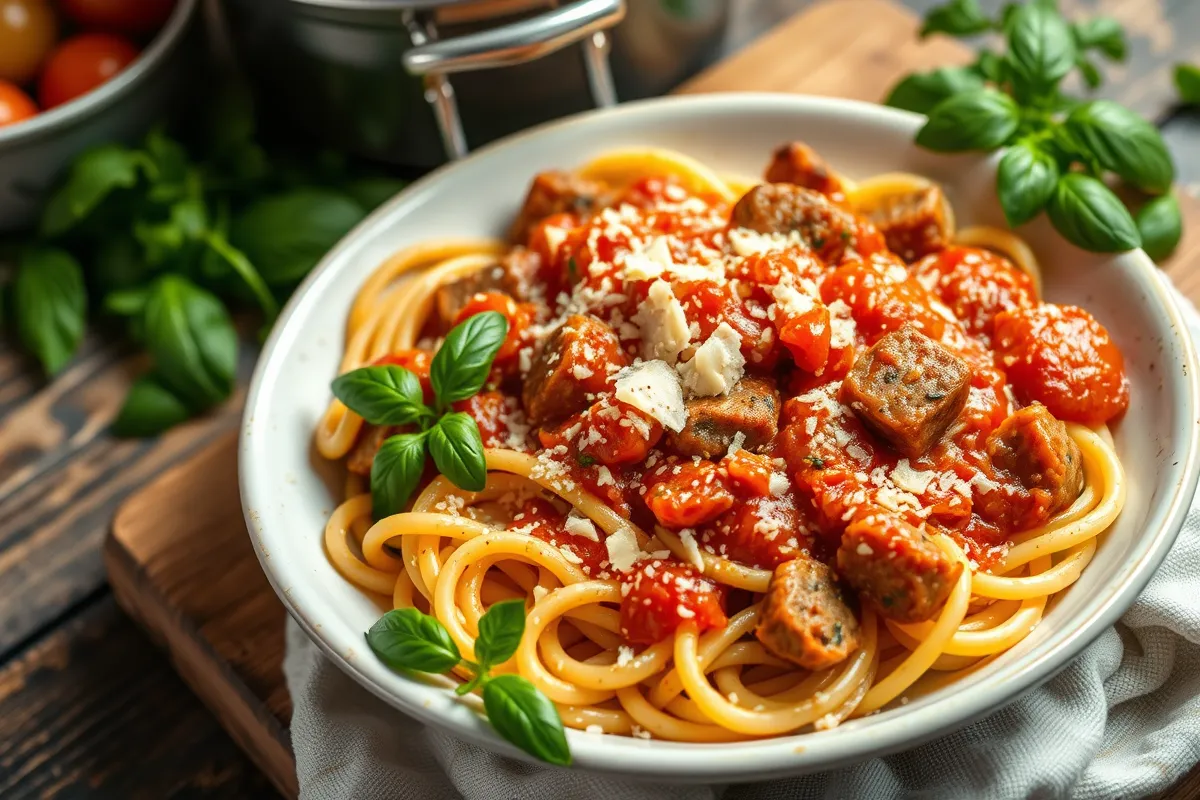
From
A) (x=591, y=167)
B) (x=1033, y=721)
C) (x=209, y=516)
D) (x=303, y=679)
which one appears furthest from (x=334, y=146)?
(x=1033, y=721)

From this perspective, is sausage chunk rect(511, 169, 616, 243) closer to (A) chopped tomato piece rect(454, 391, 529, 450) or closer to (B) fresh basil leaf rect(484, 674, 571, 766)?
(A) chopped tomato piece rect(454, 391, 529, 450)

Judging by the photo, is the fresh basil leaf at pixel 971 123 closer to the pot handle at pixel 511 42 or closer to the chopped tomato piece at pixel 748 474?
the pot handle at pixel 511 42

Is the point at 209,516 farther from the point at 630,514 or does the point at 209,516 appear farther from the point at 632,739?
the point at 632,739

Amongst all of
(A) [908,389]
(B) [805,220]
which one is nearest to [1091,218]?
(B) [805,220]

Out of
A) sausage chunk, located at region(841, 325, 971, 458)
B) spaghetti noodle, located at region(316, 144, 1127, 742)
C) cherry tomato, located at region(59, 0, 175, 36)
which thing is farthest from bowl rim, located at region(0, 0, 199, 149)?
sausage chunk, located at region(841, 325, 971, 458)

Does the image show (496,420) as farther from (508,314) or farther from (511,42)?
(511,42)

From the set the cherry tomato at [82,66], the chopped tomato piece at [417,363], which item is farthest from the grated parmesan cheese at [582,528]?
the cherry tomato at [82,66]
